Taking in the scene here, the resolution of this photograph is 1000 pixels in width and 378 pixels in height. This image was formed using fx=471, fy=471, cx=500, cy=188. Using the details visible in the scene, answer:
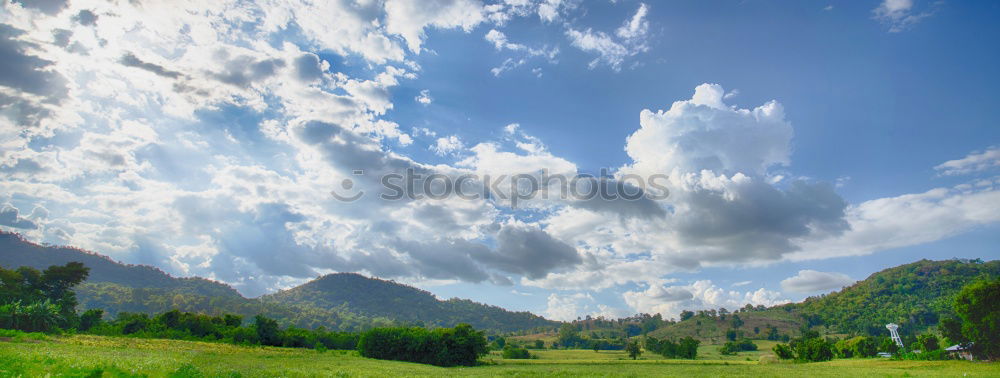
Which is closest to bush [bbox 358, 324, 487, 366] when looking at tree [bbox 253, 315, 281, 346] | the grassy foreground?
the grassy foreground

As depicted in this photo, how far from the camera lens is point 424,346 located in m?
102

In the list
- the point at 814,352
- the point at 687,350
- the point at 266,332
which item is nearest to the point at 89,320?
the point at 266,332

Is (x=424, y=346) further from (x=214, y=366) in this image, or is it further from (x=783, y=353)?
(x=783, y=353)

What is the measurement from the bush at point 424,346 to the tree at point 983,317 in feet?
293

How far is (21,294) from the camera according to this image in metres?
111

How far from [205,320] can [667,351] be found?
489 feet

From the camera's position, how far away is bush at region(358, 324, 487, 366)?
101188mm

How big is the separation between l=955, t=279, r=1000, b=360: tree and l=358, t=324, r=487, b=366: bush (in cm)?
8946

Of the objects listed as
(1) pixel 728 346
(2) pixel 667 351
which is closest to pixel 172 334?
(2) pixel 667 351

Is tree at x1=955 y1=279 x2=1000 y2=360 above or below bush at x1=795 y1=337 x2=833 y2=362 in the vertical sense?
above

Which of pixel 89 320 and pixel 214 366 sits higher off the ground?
pixel 214 366

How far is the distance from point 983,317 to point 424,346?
101 meters

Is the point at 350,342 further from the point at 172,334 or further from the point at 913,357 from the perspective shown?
the point at 913,357

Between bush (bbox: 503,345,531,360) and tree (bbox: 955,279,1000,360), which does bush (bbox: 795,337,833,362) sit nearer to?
tree (bbox: 955,279,1000,360)
